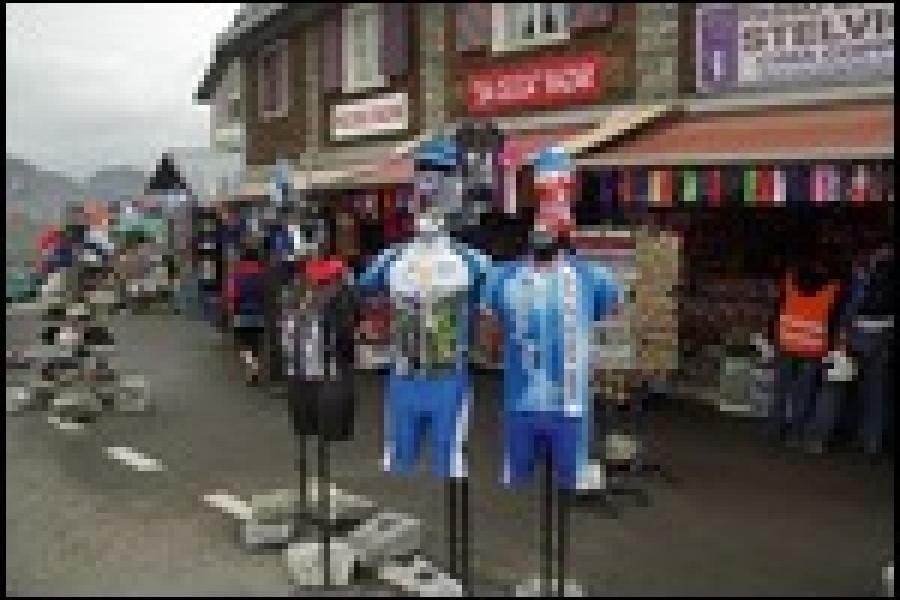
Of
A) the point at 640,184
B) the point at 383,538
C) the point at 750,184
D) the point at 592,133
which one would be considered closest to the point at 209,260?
the point at 592,133

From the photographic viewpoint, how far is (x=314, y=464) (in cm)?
806

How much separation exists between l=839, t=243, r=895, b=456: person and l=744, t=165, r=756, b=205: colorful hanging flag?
1.01m

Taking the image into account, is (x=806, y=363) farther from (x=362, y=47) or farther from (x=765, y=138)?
(x=362, y=47)

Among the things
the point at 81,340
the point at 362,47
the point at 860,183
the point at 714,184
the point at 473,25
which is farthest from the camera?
the point at 362,47

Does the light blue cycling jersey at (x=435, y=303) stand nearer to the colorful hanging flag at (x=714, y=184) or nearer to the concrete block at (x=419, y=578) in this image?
the concrete block at (x=419, y=578)

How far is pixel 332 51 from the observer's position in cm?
1508

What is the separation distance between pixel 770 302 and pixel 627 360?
281 centimetres

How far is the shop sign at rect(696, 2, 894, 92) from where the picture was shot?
877cm

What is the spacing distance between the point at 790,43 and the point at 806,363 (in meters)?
2.89

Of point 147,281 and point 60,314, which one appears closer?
point 60,314

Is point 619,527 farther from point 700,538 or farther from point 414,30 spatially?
point 414,30

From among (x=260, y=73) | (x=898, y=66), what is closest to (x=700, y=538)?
(x=898, y=66)

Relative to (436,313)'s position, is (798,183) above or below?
above

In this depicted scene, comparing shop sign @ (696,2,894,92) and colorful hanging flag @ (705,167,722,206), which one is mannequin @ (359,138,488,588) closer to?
colorful hanging flag @ (705,167,722,206)
